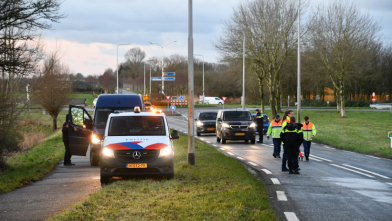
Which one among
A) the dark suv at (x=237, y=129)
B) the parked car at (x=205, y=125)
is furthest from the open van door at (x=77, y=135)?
the parked car at (x=205, y=125)

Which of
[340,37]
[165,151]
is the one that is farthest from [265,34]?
[165,151]

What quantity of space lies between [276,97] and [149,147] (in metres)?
41.0

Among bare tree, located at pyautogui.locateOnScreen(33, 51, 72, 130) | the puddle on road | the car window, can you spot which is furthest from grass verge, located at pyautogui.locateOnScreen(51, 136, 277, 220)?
bare tree, located at pyautogui.locateOnScreen(33, 51, 72, 130)

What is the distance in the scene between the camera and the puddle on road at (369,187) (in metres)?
9.36

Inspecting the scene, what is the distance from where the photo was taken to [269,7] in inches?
1834

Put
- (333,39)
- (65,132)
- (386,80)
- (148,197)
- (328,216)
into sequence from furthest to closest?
(386,80) → (333,39) → (65,132) → (148,197) → (328,216)

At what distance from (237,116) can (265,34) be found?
2314 cm

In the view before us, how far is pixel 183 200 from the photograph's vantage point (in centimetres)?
840

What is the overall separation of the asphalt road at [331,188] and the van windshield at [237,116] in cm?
793

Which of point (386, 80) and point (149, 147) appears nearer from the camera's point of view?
point (149, 147)

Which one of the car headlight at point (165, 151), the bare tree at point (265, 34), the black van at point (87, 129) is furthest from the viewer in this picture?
the bare tree at point (265, 34)

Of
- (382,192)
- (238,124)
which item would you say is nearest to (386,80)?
(238,124)

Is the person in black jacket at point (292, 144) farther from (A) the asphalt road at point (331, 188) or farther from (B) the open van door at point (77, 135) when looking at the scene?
(B) the open van door at point (77, 135)

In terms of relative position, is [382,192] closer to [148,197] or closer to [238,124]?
[148,197]
